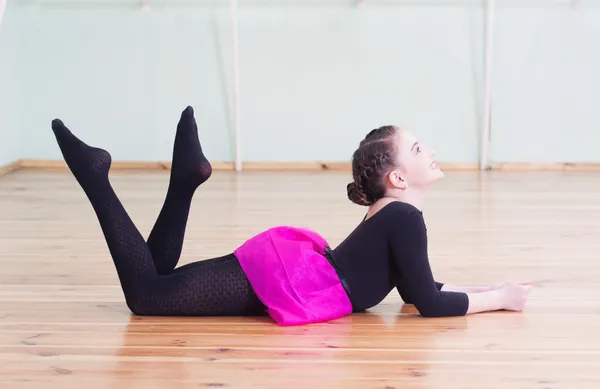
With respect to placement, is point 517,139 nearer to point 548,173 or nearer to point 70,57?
point 548,173

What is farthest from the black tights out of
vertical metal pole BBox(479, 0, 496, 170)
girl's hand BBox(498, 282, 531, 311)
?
vertical metal pole BBox(479, 0, 496, 170)

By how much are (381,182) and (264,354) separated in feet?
1.44

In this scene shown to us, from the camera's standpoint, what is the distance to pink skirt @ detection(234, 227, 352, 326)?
178 cm

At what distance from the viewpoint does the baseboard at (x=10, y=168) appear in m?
3.94

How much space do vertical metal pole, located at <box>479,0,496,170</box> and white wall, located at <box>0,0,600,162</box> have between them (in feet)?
0.14

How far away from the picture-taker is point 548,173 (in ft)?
13.1

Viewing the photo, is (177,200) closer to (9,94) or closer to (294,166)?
(294,166)

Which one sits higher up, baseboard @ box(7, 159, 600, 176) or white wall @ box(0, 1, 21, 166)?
white wall @ box(0, 1, 21, 166)

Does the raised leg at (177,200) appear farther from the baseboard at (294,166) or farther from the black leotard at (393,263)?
the baseboard at (294,166)

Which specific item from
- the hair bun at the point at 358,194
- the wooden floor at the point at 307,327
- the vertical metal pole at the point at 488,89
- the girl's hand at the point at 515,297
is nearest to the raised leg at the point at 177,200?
the wooden floor at the point at 307,327

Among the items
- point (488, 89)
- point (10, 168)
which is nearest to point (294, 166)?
point (488, 89)

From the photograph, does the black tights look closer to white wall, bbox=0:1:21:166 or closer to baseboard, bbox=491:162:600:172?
white wall, bbox=0:1:21:166

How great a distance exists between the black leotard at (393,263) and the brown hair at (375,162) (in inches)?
2.5

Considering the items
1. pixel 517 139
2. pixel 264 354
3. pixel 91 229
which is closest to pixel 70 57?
pixel 91 229
